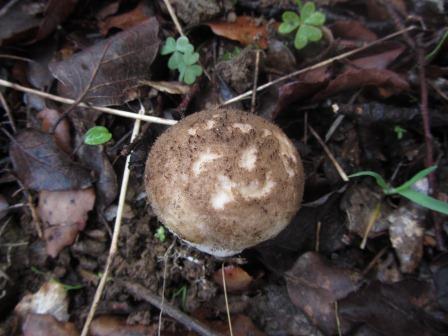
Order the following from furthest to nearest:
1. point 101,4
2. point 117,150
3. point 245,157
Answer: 1. point 101,4
2. point 117,150
3. point 245,157

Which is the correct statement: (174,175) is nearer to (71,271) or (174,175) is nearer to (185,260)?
(185,260)

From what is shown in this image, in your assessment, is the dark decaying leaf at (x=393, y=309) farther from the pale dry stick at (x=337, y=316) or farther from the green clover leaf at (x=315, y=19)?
the green clover leaf at (x=315, y=19)

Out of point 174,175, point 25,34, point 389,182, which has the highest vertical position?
point 25,34

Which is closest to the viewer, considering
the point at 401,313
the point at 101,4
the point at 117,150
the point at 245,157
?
the point at 245,157

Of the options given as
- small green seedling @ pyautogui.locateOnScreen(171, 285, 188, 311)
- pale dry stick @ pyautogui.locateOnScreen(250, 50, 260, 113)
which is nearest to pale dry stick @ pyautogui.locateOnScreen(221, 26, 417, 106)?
pale dry stick @ pyautogui.locateOnScreen(250, 50, 260, 113)

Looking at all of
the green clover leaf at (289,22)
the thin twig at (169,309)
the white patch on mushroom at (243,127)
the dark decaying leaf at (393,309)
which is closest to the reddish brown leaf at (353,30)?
the green clover leaf at (289,22)

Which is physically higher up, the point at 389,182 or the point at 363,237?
the point at 389,182

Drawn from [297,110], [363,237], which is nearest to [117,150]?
[297,110]
